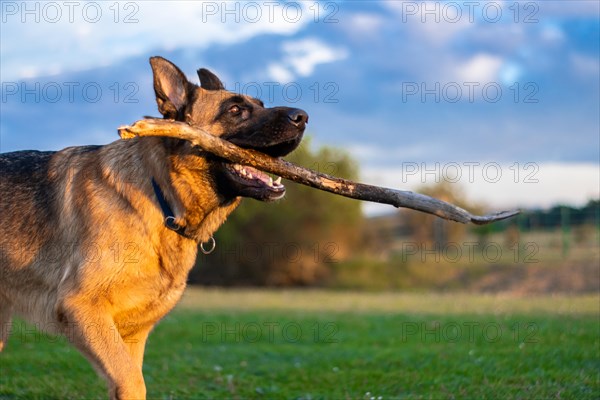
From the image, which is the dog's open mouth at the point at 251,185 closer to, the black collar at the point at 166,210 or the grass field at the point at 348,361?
the black collar at the point at 166,210

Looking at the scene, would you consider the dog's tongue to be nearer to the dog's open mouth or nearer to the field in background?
the dog's open mouth

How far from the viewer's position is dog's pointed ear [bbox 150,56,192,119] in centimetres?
679

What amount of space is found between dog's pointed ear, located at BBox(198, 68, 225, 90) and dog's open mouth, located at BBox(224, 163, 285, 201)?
1.07 meters

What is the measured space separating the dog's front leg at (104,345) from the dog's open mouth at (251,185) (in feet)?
5.38

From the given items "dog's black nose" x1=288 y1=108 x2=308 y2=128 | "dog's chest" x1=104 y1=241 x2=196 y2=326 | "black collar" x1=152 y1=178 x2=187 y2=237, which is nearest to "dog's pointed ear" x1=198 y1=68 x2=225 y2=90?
"dog's black nose" x1=288 y1=108 x2=308 y2=128

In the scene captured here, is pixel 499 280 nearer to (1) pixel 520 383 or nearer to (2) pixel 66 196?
(1) pixel 520 383

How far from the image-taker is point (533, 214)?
38219 millimetres

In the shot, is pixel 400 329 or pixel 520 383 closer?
pixel 520 383

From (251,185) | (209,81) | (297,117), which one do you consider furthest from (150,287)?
(209,81)

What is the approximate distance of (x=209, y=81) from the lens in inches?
301

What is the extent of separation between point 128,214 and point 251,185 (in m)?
1.14

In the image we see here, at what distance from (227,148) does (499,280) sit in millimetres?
32746

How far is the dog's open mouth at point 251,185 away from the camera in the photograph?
692 centimetres

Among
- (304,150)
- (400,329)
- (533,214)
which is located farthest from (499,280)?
(400,329)
